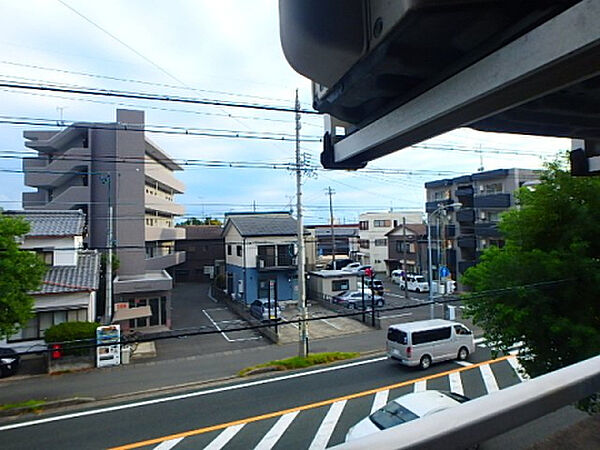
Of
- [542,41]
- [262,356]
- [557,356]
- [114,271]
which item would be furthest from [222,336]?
[542,41]

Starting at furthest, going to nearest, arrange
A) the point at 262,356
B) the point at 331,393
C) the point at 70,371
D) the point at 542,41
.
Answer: the point at 262,356 < the point at 70,371 < the point at 331,393 < the point at 542,41

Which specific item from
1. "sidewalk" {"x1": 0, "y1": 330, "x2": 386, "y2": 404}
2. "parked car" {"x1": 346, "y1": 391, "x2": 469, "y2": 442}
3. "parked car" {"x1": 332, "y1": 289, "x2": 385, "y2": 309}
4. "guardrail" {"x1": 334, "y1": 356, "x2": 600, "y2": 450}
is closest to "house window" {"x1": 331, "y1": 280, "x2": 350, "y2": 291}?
"parked car" {"x1": 332, "y1": 289, "x2": 385, "y2": 309}

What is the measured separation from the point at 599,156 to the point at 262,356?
1038cm

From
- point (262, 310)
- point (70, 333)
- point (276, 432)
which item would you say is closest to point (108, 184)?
point (70, 333)

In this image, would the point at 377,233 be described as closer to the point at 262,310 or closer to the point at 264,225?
the point at 264,225

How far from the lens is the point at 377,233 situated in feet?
107

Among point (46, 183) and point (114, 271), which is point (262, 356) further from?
point (46, 183)

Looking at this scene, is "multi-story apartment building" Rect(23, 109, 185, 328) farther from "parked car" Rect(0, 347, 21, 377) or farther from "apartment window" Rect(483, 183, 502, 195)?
"apartment window" Rect(483, 183, 502, 195)

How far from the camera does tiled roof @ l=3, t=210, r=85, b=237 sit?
1241cm

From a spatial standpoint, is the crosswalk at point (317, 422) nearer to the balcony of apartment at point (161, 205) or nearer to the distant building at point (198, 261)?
the balcony of apartment at point (161, 205)

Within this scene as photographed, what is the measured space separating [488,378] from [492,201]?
1413 cm

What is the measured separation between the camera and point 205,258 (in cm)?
2742

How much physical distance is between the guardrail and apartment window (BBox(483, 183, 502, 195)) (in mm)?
22320

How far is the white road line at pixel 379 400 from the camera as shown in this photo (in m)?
7.11
